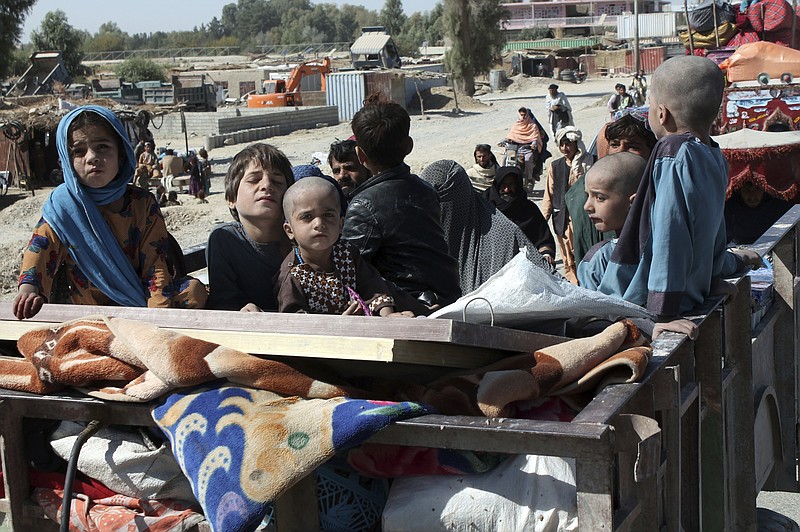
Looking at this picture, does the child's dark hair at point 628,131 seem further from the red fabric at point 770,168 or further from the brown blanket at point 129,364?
the brown blanket at point 129,364

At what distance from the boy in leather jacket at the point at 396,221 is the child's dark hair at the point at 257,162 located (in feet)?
0.99

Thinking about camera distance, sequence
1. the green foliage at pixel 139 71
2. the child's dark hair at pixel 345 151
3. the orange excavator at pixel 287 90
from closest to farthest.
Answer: the child's dark hair at pixel 345 151 → the orange excavator at pixel 287 90 → the green foliage at pixel 139 71

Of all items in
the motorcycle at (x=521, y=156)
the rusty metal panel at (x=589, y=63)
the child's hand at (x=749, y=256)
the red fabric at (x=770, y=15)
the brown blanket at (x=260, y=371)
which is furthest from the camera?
the rusty metal panel at (x=589, y=63)

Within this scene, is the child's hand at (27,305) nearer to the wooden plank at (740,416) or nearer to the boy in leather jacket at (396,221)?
the boy in leather jacket at (396,221)

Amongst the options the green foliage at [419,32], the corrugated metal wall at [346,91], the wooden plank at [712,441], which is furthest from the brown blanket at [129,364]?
the green foliage at [419,32]

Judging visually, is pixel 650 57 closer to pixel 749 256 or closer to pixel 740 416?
pixel 749 256

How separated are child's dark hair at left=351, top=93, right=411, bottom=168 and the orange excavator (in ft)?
122

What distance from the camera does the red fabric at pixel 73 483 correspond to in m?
2.38

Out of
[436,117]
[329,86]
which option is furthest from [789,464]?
[329,86]

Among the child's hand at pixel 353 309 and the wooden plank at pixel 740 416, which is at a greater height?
the child's hand at pixel 353 309

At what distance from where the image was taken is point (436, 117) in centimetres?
3750

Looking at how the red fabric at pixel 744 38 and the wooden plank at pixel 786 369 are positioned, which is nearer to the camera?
the wooden plank at pixel 786 369

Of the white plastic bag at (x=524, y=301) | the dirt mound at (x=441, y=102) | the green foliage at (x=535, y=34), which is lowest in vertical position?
the dirt mound at (x=441, y=102)

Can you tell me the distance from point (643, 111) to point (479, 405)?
14.9 feet
